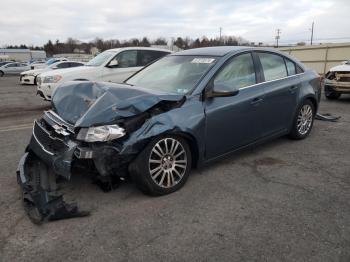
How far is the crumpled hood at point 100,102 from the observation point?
379 centimetres

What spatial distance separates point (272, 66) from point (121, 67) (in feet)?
17.9

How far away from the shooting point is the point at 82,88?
4.52m

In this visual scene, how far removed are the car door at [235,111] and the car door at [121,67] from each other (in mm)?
5333

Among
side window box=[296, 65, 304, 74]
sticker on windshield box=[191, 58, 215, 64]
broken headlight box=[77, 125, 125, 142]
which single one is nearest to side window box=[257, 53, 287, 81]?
side window box=[296, 65, 304, 74]

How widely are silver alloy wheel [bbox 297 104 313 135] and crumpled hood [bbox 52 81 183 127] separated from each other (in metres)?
2.83

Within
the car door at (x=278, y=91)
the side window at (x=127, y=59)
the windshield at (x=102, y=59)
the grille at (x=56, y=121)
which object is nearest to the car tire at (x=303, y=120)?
the car door at (x=278, y=91)

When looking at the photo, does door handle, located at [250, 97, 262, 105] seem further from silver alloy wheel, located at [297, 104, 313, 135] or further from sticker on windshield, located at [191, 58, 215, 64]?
silver alloy wheel, located at [297, 104, 313, 135]

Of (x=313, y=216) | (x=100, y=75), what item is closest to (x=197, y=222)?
(x=313, y=216)

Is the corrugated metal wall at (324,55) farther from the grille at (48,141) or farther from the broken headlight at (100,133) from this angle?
the grille at (48,141)

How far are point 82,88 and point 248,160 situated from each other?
2.52 meters

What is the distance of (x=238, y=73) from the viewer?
4941mm

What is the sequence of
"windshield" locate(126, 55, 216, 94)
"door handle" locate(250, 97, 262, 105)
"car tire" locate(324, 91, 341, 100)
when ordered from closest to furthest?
1. "windshield" locate(126, 55, 216, 94)
2. "door handle" locate(250, 97, 262, 105)
3. "car tire" locate(324, 91, 341, 100)

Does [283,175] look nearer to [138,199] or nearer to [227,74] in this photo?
[227,74]

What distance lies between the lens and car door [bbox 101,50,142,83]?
389 inches
